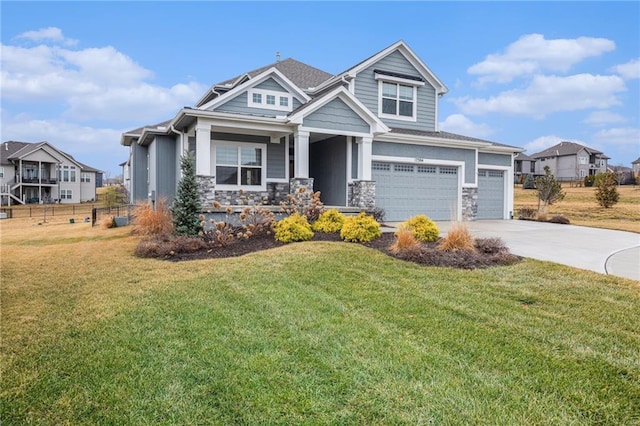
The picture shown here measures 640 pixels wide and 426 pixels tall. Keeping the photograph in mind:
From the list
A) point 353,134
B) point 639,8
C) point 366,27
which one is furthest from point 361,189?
point 639,8

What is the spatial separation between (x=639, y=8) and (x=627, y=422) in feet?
41.2

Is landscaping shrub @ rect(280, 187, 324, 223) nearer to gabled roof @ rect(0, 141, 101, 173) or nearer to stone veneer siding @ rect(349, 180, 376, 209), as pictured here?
stone veneer siding @ rect(349, 180, 376, 209)

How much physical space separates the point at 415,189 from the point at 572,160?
2216 inches

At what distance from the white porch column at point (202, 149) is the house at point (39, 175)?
37613mm

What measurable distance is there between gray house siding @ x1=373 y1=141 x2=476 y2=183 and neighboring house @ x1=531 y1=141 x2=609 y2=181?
51605 millimetres

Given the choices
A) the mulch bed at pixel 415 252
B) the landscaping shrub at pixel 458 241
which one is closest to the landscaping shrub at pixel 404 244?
the mulch bed at pixel 415 252

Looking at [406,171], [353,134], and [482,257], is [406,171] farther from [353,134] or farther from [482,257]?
[482,257]

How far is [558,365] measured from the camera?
3.58 metres

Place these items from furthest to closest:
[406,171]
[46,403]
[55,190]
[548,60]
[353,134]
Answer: [55,190]
[548,60]
[406,171]
[353,134]
[46,403]

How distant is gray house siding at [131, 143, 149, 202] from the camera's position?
1991 cm

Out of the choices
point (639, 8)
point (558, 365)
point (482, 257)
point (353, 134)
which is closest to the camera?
point (558, 365)

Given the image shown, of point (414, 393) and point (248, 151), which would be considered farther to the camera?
point (248, 151)

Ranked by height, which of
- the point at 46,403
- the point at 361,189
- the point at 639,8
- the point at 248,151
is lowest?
the point at 46,403

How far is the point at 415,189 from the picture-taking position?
16516 mm
